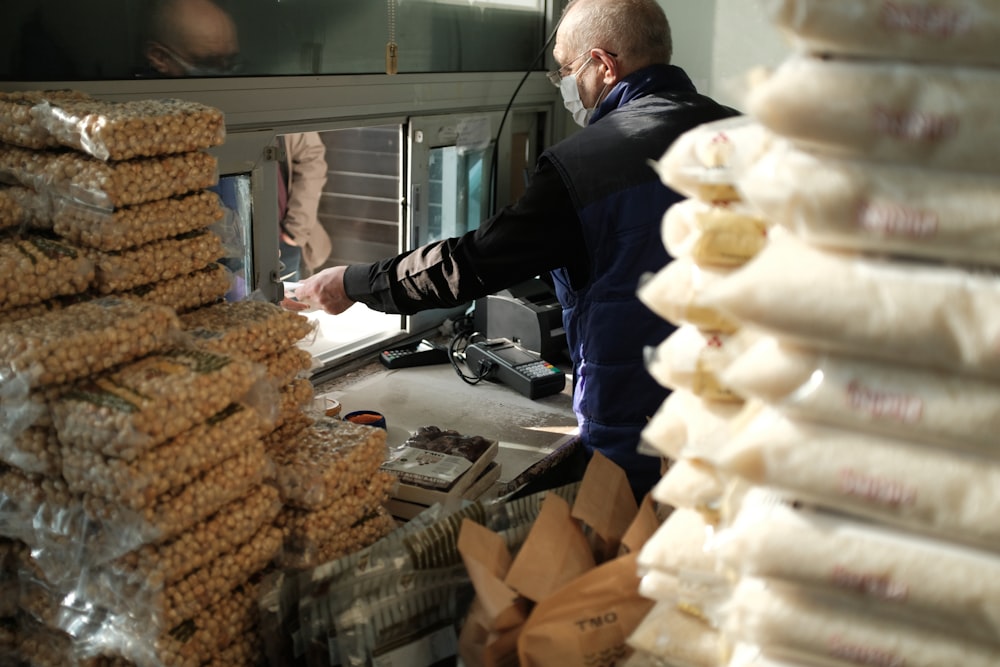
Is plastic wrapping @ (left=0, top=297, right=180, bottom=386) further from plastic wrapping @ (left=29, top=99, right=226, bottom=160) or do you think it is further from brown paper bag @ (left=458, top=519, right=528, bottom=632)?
brown paper bag @ (left=458, top=519, right=528, bottom=632)

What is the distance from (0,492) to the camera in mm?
1445

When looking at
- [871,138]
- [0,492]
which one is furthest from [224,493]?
[871,138]

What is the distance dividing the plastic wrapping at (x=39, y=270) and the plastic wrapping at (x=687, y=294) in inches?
36.0

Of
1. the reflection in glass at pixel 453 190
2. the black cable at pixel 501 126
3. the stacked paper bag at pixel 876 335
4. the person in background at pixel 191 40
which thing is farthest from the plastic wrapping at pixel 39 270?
the black cable at pixel 501 126

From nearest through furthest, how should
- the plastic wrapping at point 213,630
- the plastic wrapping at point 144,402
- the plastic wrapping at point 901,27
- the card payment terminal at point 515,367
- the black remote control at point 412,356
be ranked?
the plastic wrapping at point 901,27 → the plastic wrapping at point 144,402 → the plastic wrapping at point 213,630 → the card payment terminal at point 515,367 → the black remote control at point 412,356

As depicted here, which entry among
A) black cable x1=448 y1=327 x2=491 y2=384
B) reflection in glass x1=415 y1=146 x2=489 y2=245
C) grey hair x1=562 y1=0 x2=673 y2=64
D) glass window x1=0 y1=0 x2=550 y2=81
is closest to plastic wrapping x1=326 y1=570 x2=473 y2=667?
glass window x1=0 y1=0 x2=550 y2=81

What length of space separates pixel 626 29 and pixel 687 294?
4.77 ft

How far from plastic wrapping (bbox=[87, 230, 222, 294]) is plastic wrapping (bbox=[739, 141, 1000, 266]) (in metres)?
1.07

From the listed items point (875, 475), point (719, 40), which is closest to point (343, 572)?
point (875, 475)

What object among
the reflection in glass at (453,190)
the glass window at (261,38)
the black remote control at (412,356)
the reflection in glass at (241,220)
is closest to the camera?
the glass window at (261,38)

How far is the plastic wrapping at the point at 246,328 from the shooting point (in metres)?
1.55

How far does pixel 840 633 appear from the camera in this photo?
90 cm

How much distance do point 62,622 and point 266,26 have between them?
1430mm

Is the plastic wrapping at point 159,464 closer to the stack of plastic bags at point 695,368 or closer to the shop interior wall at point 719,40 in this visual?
the stack of plastic bags at point 695,368
